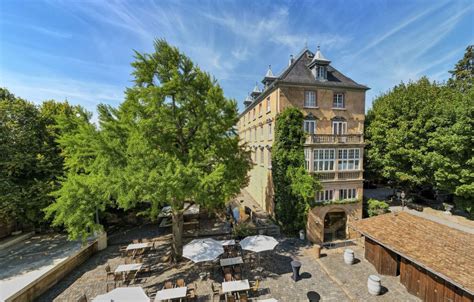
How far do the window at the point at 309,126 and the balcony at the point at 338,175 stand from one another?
451cm

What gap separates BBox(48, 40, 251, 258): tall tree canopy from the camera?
984 cm

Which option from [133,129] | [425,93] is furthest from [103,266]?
[425,93]

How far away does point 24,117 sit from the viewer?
15.4m

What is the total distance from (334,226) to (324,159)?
7.65m

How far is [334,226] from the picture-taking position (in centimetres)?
2030

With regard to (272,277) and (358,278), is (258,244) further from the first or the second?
(358,278)

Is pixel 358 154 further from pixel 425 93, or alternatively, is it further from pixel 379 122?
pixel 425 93

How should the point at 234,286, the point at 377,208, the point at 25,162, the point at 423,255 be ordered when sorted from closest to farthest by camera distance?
1. the point at 234,286
2. the point at 423,255
3. the point at 25,162
4. the point at 377,208

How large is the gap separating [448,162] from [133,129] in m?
26.0

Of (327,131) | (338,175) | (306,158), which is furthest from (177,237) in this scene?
(327,131)

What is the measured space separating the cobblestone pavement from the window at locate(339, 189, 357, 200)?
5260 millimetres

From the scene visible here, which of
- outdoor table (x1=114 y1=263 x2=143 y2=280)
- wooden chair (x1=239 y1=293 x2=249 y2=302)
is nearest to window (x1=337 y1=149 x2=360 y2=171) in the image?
wooden chair (x1=239 y1=293 x2=249 y2=302)

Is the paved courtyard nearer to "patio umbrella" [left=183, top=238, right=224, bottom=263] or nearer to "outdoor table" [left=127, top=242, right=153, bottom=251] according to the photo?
"outdoor table" [left=127, top=242, right=153, bottom=251]

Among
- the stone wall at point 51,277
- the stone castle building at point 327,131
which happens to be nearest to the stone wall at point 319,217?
the stone castle building at point 327,131
